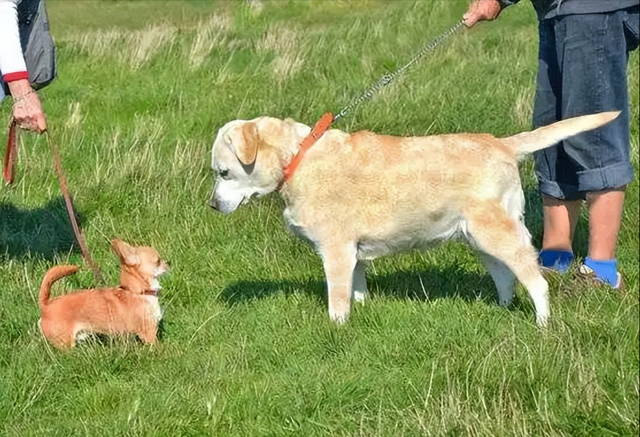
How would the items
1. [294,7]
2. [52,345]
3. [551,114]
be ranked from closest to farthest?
[52,345]
[551,114]
[294,7]

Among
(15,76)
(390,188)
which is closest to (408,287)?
(390,188)

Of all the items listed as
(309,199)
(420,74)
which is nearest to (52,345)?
(309,199)

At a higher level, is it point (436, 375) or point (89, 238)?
point (436, 375)

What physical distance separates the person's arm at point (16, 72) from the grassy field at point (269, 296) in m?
0.99

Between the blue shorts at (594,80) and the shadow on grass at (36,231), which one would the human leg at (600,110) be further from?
the shadow on grass at (36,231)

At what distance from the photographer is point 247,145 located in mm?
5203

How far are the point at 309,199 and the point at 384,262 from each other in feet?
3.45

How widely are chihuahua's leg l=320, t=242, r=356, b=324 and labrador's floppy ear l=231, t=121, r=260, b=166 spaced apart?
60cm

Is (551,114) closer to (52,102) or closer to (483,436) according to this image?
(483,436)

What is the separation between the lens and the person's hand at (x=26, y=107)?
17.9 feet

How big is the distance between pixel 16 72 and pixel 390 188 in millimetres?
2095

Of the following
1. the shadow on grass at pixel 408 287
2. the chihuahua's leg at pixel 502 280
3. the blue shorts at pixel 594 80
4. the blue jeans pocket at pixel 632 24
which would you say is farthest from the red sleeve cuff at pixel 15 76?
the blue jeans pocket at pixel 632 24

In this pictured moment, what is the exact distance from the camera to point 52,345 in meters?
5.03

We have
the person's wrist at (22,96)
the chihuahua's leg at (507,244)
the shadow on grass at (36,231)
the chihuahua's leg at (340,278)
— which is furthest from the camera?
the shadow on grass at (36,231)
